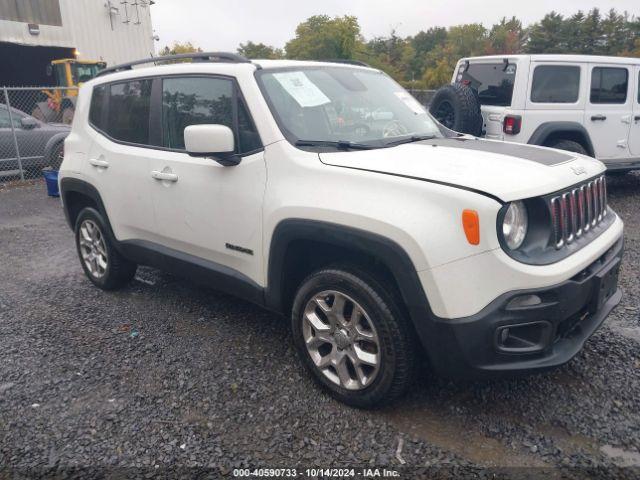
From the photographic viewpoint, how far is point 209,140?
117 inches

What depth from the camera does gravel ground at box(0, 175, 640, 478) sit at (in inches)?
99.7

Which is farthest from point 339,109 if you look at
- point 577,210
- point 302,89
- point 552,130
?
point 552,130

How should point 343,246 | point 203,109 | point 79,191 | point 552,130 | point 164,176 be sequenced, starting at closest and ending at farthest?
point 343,246
point 203,109
point 164,176
point 79,191
point 552,130

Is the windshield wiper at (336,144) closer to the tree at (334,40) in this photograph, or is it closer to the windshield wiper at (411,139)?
the windshield wiper at (411,139)

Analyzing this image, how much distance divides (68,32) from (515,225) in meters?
22.9

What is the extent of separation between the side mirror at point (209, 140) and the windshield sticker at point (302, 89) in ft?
→ 1.64

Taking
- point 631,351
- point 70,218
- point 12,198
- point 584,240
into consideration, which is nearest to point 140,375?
point 70,218

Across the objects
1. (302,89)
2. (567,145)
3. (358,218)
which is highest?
(302,89)

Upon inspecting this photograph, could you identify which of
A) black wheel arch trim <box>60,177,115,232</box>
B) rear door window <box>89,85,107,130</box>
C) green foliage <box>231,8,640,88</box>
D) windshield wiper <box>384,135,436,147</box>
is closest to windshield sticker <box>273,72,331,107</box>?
windshield wiper <box>384,135,436,147</box>

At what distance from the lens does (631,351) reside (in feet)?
11.1

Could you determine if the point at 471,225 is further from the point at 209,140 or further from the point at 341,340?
the point at 209,140

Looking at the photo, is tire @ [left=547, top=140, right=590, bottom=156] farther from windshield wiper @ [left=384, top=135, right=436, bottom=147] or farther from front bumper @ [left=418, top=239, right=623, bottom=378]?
front bumper @ [left=418, top=239, right=623, bottom=378]

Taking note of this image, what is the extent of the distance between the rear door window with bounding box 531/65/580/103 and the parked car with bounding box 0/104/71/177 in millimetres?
8827

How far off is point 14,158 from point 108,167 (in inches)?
313
